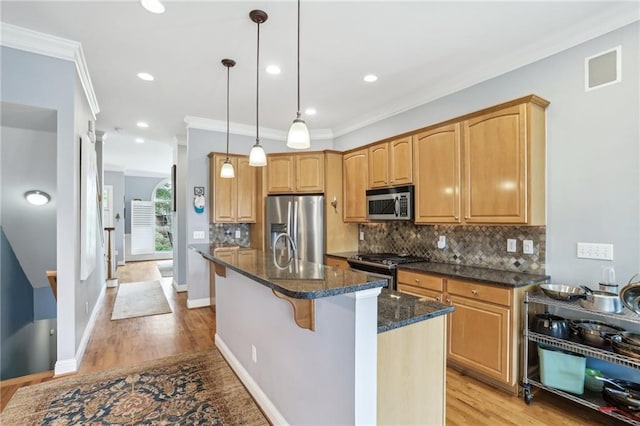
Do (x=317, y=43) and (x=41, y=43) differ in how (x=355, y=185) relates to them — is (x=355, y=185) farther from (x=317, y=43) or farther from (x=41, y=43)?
(x=41, y=43)

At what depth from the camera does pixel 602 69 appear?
2.30 metres

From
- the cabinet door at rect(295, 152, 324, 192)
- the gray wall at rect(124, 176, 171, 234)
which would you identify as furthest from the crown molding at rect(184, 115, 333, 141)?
the gray wall at rect(124, 176, 171, 234)

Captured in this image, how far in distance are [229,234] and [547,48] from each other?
177 inches

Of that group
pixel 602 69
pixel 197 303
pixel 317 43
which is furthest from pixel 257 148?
pixel 197 303

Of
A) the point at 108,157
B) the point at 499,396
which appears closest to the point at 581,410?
the point at 499,396

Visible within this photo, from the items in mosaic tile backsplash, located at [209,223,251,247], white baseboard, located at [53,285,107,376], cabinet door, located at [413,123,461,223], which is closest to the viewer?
white baseboard, located at [53,285,107,376]

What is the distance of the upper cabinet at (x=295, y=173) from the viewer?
4.51 meters

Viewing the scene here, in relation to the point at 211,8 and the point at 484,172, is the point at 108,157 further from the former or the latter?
the point at 484,172

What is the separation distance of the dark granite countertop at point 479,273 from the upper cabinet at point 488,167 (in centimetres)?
45

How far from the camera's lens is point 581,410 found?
218 cm

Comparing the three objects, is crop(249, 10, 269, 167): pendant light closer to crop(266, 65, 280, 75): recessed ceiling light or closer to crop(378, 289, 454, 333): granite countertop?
crop(266, 65, 280, 75): recessed ceiling light

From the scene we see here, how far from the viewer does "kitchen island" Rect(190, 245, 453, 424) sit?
1321mm

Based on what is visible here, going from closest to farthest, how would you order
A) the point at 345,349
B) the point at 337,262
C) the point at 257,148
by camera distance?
the point at 345,349 < the point at 257,148 < the point at 337,262

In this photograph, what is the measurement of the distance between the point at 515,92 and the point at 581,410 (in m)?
2.57
